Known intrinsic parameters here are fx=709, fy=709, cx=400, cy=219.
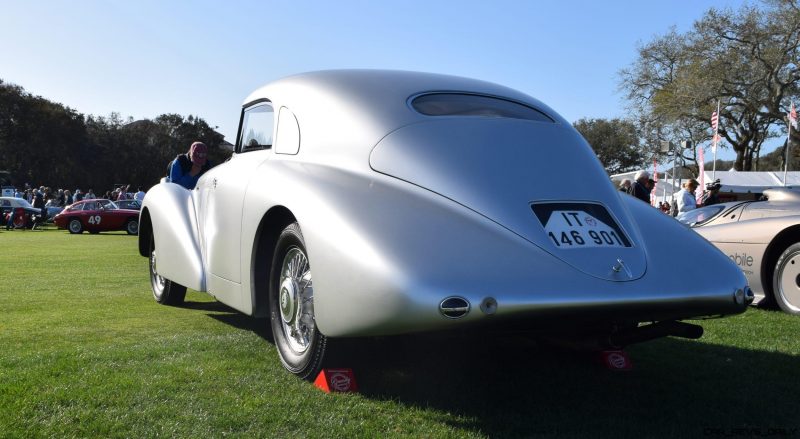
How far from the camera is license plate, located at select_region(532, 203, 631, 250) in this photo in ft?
10.3

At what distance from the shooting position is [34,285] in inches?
307

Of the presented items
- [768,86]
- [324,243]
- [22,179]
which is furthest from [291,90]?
[22,179]

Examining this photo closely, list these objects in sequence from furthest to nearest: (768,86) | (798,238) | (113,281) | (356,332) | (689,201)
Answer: (768,86), (689,201), (113,281), (798,238), (356,332)

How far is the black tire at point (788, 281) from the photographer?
6.43 m

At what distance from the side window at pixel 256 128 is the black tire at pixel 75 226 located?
72.1ft

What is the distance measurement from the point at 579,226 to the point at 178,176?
4.70 m

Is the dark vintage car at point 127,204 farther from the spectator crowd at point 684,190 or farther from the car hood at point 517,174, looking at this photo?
the car hood at point 517,174

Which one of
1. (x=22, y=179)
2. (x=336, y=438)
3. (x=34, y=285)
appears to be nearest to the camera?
(x=336, y=438)

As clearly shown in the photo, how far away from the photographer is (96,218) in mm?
25000

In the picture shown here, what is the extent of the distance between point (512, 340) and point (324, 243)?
198 cm

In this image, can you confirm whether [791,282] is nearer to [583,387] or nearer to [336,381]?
[583,387]

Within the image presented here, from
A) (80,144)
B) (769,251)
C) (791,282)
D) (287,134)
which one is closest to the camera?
(287,134)

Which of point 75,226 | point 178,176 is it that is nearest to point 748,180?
point 75,226

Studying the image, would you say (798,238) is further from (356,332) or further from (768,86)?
(768,86)
